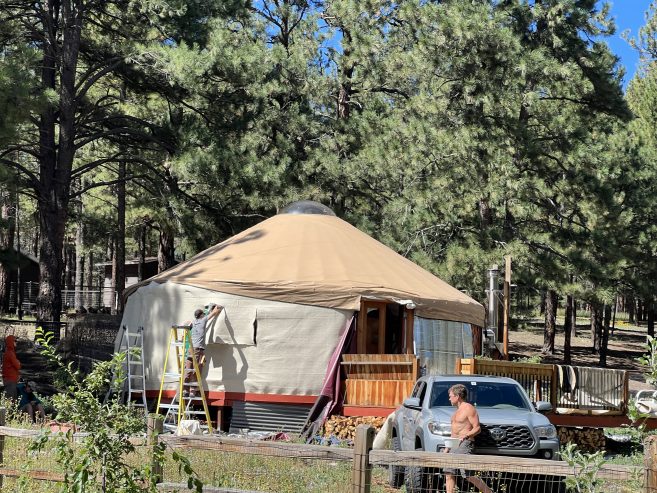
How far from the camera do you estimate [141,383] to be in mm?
16078

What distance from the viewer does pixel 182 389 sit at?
14.8 m

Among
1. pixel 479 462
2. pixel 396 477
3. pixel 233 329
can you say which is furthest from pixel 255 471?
pixel 233 329

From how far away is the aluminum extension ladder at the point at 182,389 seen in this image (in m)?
14.7

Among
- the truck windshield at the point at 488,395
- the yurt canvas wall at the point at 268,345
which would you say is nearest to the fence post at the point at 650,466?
the truck windshield at the point at 488,395

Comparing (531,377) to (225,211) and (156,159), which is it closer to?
(225,211)

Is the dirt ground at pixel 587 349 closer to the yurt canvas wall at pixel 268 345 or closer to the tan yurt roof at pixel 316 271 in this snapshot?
the tan yurt roof at pixel 316 271

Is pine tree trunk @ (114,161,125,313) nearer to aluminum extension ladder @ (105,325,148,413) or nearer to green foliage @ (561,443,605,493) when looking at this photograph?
aluminum extension ladder @ (105,325,148,413)

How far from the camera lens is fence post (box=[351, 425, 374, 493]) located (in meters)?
6.41

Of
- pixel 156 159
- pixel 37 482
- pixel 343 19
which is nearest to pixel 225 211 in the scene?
pixel 156 159

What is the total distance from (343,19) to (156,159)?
6.52 metres

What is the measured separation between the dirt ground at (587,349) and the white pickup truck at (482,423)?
16.8 metres

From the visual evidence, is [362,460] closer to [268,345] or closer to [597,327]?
[268,345]

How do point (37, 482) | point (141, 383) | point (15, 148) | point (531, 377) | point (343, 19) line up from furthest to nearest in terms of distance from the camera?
point (343, 19) < point (15, 148) < point (141, 383) < point (531, 377) < point (37, 482)

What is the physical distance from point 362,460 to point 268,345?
9.08 metres
